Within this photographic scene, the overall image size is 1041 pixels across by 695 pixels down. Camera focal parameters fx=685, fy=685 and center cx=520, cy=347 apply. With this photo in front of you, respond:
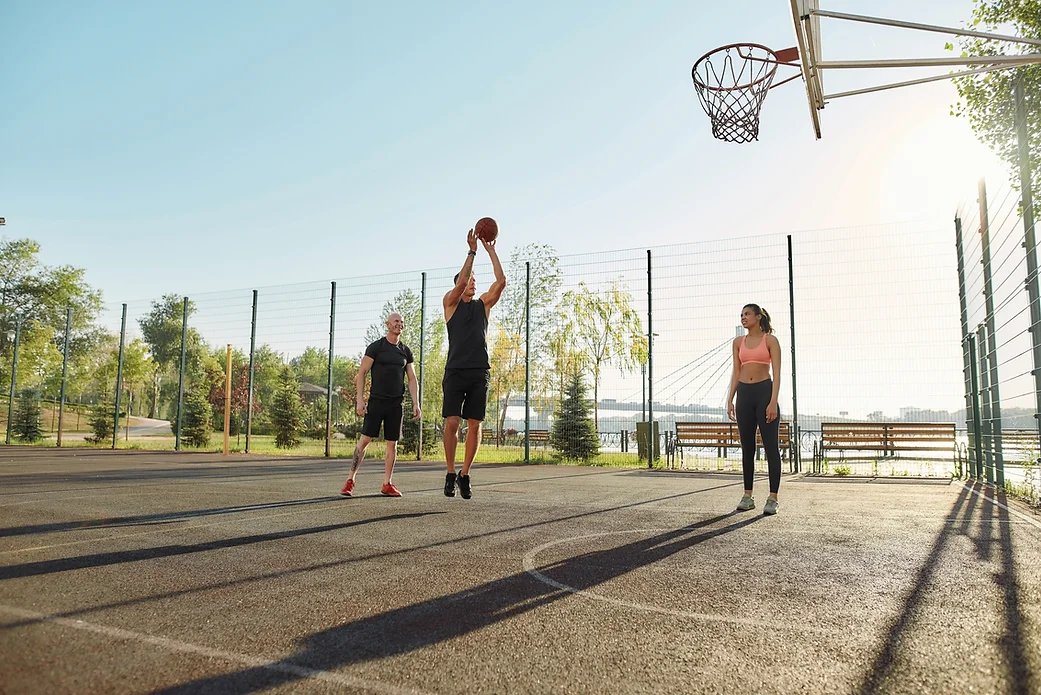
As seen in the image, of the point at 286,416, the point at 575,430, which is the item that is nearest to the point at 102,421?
the point at 286,416

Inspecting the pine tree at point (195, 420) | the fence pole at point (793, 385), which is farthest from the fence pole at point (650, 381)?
the pine tree at point (195, 420)

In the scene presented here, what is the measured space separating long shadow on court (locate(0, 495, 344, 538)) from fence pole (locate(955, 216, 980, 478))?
8.56 metres

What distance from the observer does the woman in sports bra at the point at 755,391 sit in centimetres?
575

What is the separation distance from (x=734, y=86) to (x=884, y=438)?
6.94 m

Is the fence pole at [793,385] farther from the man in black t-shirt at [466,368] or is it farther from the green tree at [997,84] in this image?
the man in black t-shirt at [466,368]

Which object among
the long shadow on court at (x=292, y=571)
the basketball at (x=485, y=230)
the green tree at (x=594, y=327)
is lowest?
the long shadow on court at (x=292, y=571)

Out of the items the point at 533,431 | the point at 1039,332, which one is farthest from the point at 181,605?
the point at 533,431

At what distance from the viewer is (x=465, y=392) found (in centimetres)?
548

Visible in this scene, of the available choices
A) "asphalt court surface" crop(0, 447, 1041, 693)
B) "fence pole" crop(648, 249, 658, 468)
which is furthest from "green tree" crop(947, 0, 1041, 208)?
"asphalt court surface" crop(0, 447, 1041, 693)

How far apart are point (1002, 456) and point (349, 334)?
1223 centimetres

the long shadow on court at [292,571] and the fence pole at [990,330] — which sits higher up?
the fence pole at [990,330]

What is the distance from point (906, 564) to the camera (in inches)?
139

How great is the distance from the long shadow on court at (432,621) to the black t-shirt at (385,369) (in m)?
3.47

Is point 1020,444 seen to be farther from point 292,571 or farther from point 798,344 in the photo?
point 292,571
